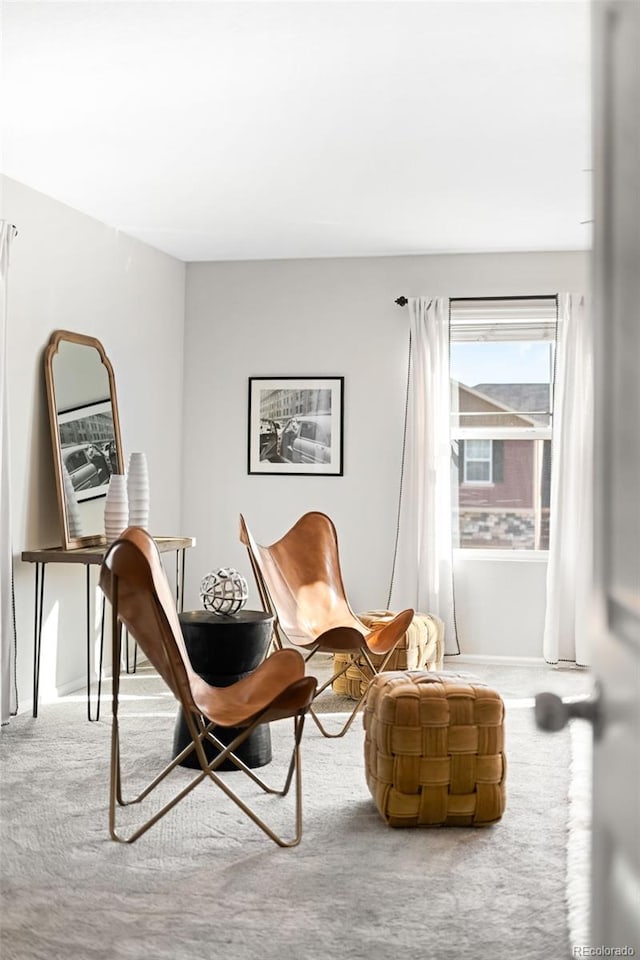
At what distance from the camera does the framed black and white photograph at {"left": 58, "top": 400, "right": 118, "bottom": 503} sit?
5.05 meters

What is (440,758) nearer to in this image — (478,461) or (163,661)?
(163,661)

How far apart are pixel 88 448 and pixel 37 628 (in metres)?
1.05

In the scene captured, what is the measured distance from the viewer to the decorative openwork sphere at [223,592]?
3838 mm

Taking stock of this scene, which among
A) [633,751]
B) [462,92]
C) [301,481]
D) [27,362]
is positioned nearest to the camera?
[633,751]

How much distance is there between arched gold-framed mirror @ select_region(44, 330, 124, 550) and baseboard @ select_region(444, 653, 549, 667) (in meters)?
2.42

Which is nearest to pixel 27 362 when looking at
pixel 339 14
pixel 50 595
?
pixel 50 595

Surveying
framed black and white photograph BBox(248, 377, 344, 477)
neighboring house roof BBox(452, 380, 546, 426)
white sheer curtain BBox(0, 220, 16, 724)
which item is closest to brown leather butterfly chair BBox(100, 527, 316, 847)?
white sheer curtain BBox(0, 220, 16, 724)

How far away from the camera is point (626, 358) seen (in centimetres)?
91

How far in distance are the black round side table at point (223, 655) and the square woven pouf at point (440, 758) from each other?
2.47 ft

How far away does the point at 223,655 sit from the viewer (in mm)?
3783

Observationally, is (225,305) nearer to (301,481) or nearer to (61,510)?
(301,481)

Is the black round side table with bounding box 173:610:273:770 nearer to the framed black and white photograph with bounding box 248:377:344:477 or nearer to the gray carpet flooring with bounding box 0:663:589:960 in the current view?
the gray carpet flooring with bounding box 0:663:589:960

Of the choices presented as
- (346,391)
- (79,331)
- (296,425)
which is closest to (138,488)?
(79,331)

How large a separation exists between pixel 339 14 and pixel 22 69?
47.5 inches
